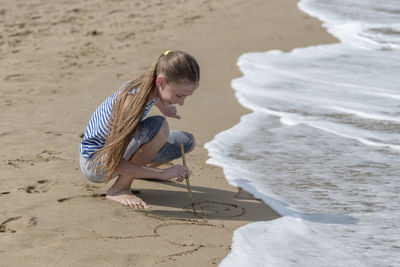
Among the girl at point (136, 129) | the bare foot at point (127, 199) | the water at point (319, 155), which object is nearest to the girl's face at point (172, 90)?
the girl at point (136, 129)

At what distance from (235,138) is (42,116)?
1670mm

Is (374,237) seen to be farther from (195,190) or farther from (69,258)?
(69,258)

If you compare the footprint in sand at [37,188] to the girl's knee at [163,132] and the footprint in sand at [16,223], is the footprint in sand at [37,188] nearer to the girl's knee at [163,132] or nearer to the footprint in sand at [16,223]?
→ the footprint in sand at [16,223]

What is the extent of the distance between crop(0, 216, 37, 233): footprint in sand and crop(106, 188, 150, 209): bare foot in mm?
522

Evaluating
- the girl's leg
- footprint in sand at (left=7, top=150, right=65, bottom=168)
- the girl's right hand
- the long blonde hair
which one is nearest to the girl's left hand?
the girl's leg

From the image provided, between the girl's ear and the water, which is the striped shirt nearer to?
the girl's ear

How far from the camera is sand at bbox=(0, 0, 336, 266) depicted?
305cm

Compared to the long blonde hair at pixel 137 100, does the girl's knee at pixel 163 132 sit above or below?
below

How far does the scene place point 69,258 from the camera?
2.82 m

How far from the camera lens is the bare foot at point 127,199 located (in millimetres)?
3584

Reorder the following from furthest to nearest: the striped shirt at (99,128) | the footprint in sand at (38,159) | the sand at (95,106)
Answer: the footprint in sand at (38,159) → the striped shirt at (99,128) → the sand at (95,106)

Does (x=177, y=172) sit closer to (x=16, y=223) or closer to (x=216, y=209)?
(x=216, y=209)

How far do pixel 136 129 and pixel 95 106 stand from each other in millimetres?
2404

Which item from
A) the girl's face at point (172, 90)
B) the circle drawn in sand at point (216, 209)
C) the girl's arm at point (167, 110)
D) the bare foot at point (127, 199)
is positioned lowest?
the circle drawn in sand at point (216, 209)
